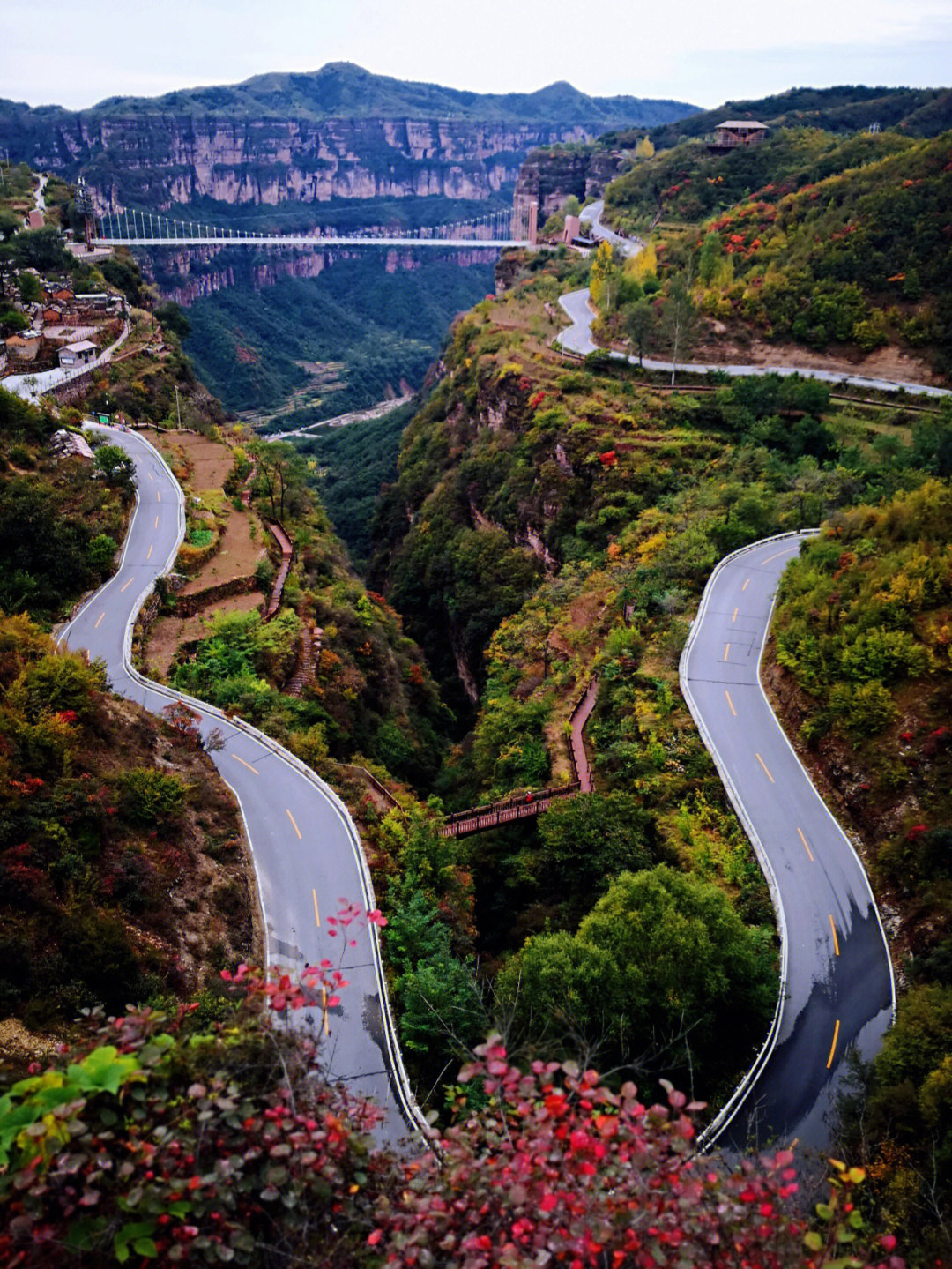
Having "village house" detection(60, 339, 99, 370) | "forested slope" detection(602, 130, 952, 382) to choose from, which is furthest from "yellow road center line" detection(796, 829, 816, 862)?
"village house" detection(60, 339, 99, 370)

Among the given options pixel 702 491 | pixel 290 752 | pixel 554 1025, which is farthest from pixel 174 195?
pixel 554 1025

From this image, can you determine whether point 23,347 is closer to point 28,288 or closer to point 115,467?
point 28,288

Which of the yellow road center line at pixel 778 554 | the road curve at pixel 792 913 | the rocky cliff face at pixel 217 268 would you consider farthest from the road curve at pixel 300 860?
the rocky cliff face at pixel 217 268

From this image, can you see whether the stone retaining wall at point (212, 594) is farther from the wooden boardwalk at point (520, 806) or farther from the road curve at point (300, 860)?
the wooden boardwalk at point (520, 806)

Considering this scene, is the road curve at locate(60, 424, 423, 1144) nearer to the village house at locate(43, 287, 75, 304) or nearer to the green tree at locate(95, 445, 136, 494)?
the green tree at locate(95, 445, 136, 494)

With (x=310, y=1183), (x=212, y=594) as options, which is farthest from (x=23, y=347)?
Result: (x=310, y=1183)
